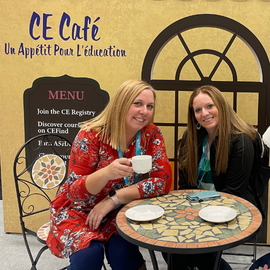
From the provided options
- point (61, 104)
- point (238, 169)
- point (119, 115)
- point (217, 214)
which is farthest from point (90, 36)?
point (217, 214)

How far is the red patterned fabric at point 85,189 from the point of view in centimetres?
183

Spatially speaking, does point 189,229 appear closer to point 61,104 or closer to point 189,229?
point 189,229

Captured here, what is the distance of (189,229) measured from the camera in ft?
4.82

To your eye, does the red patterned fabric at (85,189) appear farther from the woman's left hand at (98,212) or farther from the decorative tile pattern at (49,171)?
the decorative tile pattern at (49,171)

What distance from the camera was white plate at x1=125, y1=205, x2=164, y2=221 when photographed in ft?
5.15

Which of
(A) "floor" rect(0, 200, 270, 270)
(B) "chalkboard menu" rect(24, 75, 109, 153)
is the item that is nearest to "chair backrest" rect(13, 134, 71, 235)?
(B) "chalkboard menu" rect(24, 75, 109, 153)

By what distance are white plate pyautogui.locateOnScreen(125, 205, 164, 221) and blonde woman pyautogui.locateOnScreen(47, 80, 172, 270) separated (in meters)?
0.18

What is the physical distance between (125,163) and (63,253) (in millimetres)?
654

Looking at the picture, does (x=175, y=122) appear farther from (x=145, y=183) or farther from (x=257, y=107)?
(x=145, y=183)

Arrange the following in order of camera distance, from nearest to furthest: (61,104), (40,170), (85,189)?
(85,189)
(40,170)
(61,104)

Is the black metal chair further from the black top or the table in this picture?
the black top

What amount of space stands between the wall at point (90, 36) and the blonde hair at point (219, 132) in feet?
1.81

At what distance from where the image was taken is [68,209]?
197 centimetres

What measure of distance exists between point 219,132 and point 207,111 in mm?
174
